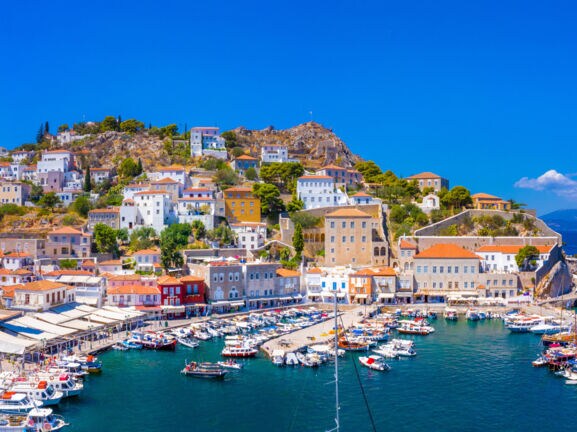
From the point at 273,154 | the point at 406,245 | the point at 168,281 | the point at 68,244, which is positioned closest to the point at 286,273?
the point at 168,281

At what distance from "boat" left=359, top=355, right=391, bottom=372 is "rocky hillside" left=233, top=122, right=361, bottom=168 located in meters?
45.0

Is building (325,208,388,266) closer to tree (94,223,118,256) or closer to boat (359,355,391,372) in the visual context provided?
tree (94,223,118,256)

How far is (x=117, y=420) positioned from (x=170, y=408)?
223cm

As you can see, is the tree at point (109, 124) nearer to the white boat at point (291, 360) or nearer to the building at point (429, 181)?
the building at point (429, 181)

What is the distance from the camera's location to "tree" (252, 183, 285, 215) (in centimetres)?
5728

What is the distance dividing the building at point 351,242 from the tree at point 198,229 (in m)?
9.99

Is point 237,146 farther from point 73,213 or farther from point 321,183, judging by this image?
point 73,213

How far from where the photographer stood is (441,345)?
35.1 m

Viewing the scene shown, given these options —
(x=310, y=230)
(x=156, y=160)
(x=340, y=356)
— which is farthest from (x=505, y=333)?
(x=156, y=160)

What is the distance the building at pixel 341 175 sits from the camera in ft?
213

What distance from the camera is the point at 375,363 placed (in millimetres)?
30281

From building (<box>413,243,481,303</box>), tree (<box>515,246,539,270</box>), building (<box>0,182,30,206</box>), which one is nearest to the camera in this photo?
building (<box>413,243,481,303</box>)

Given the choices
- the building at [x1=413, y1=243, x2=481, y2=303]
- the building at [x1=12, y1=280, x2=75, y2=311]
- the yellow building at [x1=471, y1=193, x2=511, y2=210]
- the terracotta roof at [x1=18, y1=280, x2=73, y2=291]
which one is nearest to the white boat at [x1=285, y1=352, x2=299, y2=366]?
the building at [x1=12, y1=280, x2=75, y2=311]

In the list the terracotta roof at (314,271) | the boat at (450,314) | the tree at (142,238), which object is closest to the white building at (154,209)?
the tree at (142,238)
